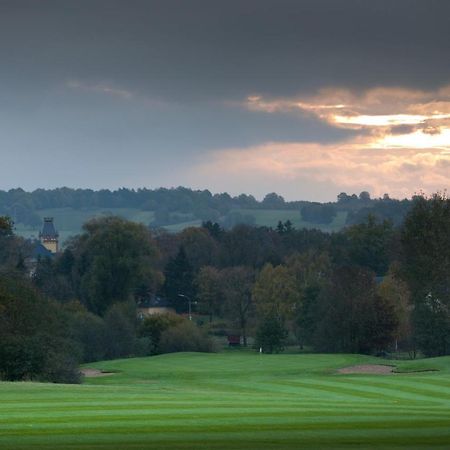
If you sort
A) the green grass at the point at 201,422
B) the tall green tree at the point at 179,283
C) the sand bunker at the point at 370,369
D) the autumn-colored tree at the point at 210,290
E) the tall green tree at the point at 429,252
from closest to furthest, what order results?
the green grass at the point at 201,422 < the sand bunker at the point at 370,369 < the tall green tree at the point at 429,252 < the autumn-colored tree at the point at 210,290 < the tall green tree at the point at 179,283

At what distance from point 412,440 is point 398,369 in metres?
44.4

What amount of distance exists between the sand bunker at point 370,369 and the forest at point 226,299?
1689cm

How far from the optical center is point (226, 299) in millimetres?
130625

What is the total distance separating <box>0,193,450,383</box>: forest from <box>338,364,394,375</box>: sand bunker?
1689 cm

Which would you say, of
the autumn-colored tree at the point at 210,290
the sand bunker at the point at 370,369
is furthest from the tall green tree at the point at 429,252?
the autumn-colored tree at the point at 210,290

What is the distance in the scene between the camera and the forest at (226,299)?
65562mm

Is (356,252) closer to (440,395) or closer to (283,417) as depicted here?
(440,395)

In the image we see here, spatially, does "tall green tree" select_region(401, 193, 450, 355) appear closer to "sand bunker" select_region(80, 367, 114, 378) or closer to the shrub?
the shrub

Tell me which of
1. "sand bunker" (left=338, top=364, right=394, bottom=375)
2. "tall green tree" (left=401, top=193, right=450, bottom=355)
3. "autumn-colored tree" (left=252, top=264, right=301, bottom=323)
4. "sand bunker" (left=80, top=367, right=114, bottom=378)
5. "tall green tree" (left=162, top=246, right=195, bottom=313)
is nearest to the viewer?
"sand bunker" (left=338, top=364, right=394, bottom=375)

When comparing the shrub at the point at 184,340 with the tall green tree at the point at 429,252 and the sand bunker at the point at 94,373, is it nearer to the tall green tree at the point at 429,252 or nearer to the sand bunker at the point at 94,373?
the tall green tree at the point at 429,252

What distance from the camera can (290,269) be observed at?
12375 cm

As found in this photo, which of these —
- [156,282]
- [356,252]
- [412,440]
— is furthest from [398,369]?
[356,252]

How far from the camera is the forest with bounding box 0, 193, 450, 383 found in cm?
6556

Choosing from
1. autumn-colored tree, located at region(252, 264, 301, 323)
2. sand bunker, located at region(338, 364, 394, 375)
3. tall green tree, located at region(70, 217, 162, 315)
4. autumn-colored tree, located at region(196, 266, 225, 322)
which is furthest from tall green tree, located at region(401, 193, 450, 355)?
autumn-colored tree, located at region(196, 266, 225, 322)
